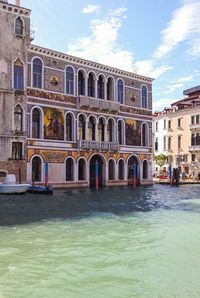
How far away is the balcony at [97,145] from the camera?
78.1ft

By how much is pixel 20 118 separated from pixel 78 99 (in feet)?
16.1

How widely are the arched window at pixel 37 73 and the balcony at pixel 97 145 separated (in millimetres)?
5155

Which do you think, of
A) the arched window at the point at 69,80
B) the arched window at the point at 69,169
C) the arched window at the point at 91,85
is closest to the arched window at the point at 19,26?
the arched window at the point at 69,80

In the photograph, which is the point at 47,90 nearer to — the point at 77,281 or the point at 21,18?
the point at 21,18

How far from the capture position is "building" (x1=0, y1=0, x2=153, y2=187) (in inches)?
809

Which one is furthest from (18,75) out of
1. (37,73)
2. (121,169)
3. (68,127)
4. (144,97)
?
(144,97)

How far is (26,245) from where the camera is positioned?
277 inches

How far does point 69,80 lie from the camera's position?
23.7 meters

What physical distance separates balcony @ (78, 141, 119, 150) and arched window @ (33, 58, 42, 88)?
5155 mm

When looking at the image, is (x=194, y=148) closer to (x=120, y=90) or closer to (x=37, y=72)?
(x=120, y=90)

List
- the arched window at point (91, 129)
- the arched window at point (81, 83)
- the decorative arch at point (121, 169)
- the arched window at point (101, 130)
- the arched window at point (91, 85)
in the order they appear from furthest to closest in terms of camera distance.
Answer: the decorative arch at point (121, 169) < the arched window at point (101, 130) < the arched window at point (91, 85) < the arched window at point (91, 129) < the arched window at point (81, 83)

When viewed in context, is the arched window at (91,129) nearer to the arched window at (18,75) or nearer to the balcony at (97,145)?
the balcony at (97,145)

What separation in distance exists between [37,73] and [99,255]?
17.6 metres

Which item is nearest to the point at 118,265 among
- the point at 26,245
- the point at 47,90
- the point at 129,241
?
the point at 129,241
